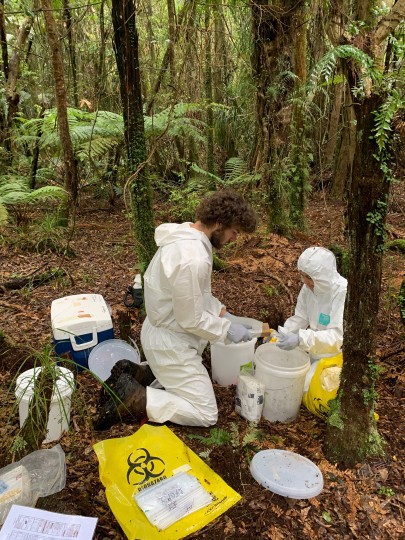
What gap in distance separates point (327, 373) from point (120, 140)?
489cm

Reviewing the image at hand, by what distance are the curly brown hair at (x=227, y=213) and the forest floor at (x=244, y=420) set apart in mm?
783

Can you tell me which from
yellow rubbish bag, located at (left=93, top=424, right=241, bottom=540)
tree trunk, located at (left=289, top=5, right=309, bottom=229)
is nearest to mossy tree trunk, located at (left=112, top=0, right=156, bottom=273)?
yellow rubbish bag, located at (left=93, top=424, right=241, bottom=540)

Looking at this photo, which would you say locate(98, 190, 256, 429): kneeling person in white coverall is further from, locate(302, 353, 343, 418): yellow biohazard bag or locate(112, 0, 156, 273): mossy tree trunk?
locate(112, 0, 156, 273): mossy tree trunk

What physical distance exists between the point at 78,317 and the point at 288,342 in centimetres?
153

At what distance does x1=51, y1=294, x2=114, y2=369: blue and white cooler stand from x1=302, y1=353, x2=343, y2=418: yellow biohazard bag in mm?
1522

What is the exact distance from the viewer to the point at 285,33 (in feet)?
14.1

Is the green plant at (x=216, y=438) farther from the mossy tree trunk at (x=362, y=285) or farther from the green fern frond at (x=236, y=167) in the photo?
the green fern frond at (x=236, y=167)

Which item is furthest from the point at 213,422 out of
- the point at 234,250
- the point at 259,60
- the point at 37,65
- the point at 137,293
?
the point at 37,65

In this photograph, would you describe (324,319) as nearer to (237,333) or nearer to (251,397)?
(237,333)

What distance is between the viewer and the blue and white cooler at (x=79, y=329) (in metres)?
2.97

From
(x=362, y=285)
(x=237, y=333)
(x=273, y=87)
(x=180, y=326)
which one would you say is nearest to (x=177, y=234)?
(x=180, y=326)

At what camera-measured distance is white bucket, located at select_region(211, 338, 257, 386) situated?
9.39 feet

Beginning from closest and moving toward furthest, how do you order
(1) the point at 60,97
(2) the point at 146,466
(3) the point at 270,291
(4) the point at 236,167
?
(2) the point at 146,466 → (3) the point at 270,291 → (1) the point at 60,97 → (4) the point at 236,167

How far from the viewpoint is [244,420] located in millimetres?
2588
